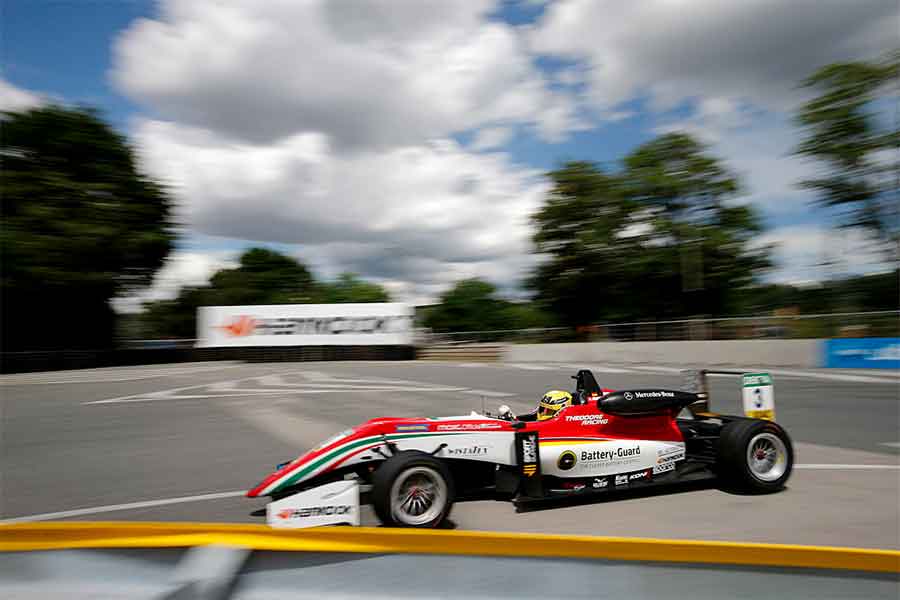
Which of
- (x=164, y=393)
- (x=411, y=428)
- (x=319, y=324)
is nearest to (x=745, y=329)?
(x=164, y=393)

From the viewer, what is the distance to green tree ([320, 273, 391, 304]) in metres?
79.0

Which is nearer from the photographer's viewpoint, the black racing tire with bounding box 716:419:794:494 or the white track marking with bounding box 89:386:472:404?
the black racing tire with bounding box 716:419:794:494

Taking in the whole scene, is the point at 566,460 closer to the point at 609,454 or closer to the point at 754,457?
the point at 609,454

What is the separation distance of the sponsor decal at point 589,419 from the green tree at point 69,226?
2633 centimetres

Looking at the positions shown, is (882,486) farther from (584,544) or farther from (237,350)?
(237,350)

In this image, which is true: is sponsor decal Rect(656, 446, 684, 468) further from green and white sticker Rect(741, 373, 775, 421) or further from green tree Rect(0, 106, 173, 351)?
green tree Rect(0, 106, 173, 351)

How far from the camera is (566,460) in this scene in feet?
15.9

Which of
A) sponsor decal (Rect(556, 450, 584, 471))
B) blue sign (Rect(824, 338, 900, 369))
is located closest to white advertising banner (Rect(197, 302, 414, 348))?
blue sign (Rect(824, 338, 900, 369))

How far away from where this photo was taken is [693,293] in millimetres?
29922

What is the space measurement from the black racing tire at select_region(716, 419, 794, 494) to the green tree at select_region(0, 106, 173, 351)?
2715cm

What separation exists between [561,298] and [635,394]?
87.8 ft

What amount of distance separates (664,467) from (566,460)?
3.21ft

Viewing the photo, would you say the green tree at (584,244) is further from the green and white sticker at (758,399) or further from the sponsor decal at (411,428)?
the sponsor decal at (411,428)

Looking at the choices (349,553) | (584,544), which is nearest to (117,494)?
(349,553)
